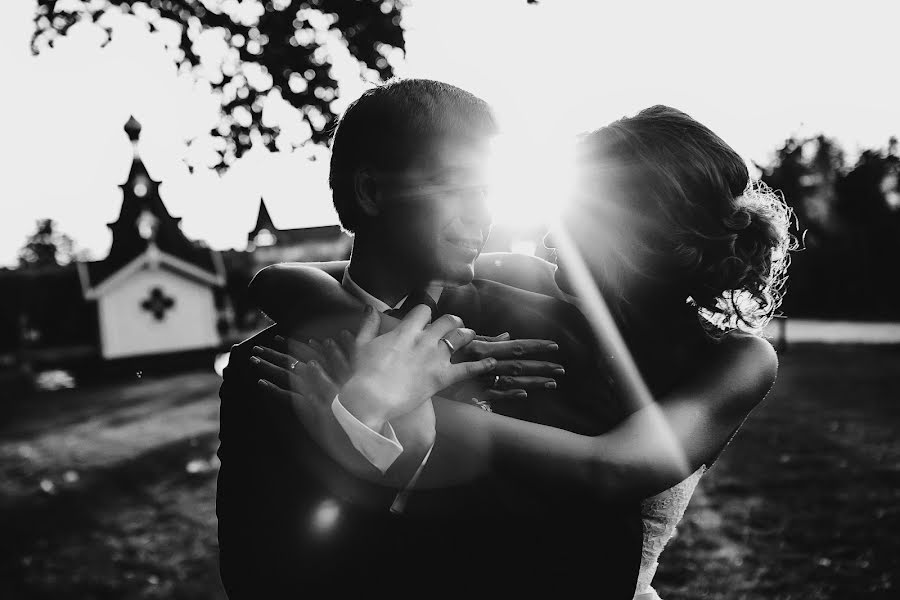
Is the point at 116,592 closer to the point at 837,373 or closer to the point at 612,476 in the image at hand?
the point at 612,476

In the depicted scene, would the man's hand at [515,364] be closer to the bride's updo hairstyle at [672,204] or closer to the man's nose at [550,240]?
the bride's updo hairstyle at [672,204]

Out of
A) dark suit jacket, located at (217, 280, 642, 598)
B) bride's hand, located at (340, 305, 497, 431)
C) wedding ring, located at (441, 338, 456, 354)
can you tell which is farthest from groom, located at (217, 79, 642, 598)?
wedding ring, located at (441, 338, 456, 354)

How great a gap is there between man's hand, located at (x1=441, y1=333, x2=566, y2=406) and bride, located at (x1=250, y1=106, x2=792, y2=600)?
5cm

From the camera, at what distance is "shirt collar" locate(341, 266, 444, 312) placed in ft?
6.73

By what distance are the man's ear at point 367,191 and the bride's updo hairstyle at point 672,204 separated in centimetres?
68

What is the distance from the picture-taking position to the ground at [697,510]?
19.3 feet

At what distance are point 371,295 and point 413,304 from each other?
26 centimetres

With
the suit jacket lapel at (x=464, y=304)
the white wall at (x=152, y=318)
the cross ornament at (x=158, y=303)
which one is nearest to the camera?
the suit jacket lapel at (x=464, y=304)

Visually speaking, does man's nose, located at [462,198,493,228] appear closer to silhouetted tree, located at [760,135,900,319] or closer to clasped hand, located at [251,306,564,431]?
clasped hand, located at [251,306,564,431]

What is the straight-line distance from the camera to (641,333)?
2.07 meters

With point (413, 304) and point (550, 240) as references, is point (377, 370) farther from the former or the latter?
point (550, 240)

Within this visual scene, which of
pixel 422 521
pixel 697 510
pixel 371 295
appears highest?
pixel 371 295

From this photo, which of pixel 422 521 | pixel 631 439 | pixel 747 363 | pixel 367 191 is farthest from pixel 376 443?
pixel 747 363

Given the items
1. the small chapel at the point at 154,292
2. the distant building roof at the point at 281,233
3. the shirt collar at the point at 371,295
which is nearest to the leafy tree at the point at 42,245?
the distant building roof at the point at 281,233
